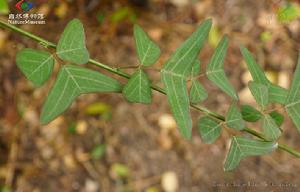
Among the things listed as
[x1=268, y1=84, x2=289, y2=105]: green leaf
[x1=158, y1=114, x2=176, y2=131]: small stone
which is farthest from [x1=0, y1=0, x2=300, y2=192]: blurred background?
[x1=268, y1=84, x2=289, y2=105]: green leaf

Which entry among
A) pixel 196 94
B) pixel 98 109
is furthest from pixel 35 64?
pixel 98 109

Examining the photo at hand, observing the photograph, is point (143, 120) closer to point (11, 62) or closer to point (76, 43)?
point (11, 62)

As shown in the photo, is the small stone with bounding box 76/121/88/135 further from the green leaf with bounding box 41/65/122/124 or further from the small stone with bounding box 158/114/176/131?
the green leaf with bounding box 41/65/122/124

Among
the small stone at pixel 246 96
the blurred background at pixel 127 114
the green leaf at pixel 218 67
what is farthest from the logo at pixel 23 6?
the small stone at pixel 246 96

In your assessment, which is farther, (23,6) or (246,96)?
(246,96)

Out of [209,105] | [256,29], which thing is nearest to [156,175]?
[209,105]

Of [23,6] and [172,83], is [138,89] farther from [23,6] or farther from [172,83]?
[23,6]

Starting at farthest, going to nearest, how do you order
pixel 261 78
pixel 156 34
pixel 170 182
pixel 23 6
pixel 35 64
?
pixel 156 34
pixel 170 182
pixel 23 6
pixel 261 78
pixel 35 64
